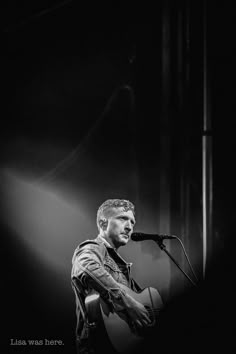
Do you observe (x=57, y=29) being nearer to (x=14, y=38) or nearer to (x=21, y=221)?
(x=14, y=38)

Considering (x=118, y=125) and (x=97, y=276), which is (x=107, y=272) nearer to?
(x=97, y=276)

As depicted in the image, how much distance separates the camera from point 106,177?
12.5 feet

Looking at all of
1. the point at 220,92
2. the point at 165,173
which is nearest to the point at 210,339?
the point at 165,173

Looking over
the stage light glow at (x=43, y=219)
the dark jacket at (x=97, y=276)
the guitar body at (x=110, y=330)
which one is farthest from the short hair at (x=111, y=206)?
the guitar body at (x=110, y=330)

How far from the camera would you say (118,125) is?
3883 mm

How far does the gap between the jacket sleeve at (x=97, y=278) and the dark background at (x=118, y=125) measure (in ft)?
1.73

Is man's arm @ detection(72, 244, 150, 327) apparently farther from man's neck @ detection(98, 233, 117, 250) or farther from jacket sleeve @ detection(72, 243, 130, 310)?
man's neck @ detection(98, 233, 117, 250)

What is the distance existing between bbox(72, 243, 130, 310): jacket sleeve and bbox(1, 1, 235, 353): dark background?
1.73 feet

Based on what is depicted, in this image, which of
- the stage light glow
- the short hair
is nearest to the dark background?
the stage light glow

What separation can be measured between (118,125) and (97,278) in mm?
1274

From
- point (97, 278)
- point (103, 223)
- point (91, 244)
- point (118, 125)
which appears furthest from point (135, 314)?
point (118, 125)

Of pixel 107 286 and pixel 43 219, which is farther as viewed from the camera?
pixel 43 219

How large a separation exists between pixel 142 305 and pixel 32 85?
169 cm

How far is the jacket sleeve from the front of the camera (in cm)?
301
